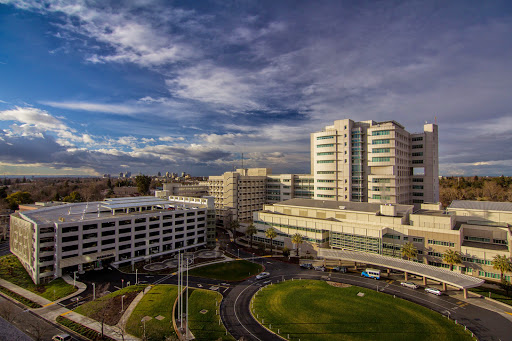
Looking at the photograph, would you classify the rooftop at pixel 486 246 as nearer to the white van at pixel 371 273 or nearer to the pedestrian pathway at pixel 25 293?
the white van at pixel 371 273

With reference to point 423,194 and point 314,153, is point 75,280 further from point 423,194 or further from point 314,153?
point 423,194

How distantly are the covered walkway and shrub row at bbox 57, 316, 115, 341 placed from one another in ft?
183

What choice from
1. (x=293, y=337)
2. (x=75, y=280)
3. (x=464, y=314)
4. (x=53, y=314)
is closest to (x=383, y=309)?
(x=464, y=314)

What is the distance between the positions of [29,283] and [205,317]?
5126 centimetres

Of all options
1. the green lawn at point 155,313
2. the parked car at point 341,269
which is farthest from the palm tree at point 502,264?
the green lawn at point 155,313

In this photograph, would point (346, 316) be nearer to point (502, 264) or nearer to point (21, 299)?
point (502, 264)

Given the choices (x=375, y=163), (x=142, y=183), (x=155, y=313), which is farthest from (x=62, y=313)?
(x=142, y=183)

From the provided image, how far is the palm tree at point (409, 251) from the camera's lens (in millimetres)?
71062

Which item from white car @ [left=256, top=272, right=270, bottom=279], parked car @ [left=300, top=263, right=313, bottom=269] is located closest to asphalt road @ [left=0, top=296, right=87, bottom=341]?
white car @ [left=256, top=272, right=270, bottom=279]

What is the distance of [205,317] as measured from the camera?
2014 inches

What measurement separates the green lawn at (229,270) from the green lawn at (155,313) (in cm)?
1202

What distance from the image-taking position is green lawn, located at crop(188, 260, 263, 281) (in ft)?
240

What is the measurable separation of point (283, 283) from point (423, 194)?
305ft

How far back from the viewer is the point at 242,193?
471 ft
